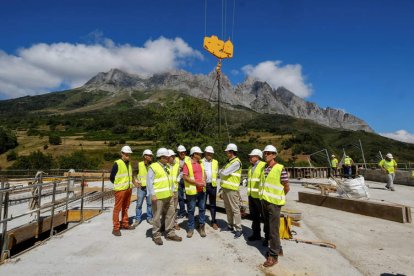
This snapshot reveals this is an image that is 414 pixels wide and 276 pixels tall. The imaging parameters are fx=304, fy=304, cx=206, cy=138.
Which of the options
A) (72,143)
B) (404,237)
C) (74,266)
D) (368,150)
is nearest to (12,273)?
(74,266)

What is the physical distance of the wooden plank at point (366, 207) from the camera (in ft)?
25.7

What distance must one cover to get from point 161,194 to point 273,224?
7.38ft

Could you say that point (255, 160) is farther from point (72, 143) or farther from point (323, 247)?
point (72, 143)

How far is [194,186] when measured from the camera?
6.30 metres

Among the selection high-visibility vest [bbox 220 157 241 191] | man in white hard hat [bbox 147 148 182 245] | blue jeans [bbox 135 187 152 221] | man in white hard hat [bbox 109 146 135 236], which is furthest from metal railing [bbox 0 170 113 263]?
high-visibility vest [bbox 220 157 241 191]

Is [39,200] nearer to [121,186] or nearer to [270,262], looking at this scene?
[121,186]

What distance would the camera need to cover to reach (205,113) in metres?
20.1

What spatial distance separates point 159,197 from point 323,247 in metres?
3.22

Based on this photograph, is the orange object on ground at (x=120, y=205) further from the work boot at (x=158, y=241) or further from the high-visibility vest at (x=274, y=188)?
the high-visibility vest at (x=274, y=188)

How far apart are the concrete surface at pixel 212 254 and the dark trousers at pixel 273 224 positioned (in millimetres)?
234

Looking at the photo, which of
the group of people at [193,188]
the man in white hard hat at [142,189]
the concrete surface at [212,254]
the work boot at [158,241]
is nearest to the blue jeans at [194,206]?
the group of people at [193,188]

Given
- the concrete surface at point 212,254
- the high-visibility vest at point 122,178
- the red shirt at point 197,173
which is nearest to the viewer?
the concrete surface at point 212,254

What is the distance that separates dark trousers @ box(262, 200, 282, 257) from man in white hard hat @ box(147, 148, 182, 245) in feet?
6.08

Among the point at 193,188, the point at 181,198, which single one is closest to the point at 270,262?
the point at 193,188
